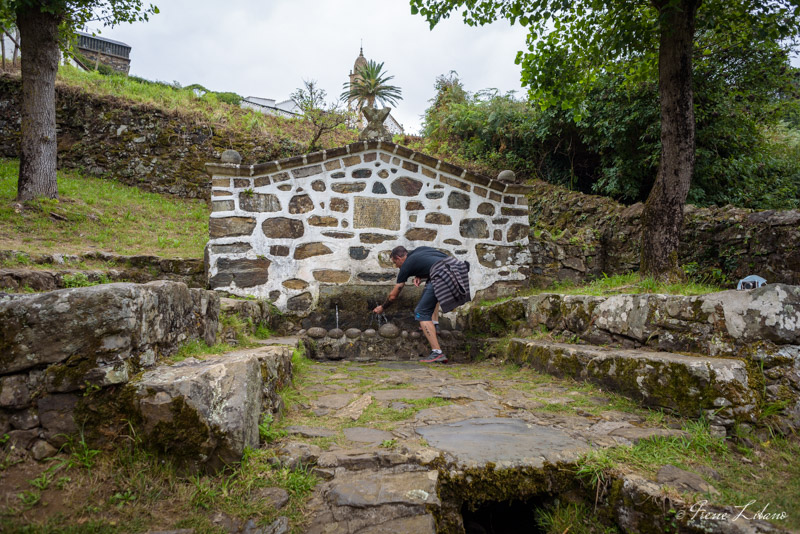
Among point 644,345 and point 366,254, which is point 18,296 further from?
point 366,254

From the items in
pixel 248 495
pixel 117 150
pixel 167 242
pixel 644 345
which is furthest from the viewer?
pixel 117 150

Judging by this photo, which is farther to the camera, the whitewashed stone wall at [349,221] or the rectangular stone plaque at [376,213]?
the rectangular stone plaque at [376,213]

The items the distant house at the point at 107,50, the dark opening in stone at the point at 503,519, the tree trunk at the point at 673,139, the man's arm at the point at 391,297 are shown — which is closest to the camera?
the dark opening in stone at the point at 503,519

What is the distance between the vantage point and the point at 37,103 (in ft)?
23.8

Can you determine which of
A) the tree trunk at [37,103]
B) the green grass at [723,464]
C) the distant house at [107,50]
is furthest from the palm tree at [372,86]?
the distant house at [107,50]

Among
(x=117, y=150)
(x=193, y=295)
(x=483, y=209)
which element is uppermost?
(x=117, y=150)

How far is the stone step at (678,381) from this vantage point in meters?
2.19

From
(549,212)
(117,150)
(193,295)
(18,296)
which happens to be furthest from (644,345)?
(117,150)

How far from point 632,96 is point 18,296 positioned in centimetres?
944

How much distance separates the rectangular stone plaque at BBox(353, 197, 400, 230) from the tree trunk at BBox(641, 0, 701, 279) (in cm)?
326

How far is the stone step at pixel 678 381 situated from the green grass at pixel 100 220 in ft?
18.1

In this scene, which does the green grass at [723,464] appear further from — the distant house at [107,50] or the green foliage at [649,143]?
the distant house at [107,50]

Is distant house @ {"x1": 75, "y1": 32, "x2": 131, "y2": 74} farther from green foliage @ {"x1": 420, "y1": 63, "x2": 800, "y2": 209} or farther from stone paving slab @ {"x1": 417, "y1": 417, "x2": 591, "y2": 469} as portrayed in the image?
stone paving slab @ {"x1": 417, "y1": 417, "x2": 591, "y2": 469}

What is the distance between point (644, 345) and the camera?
3.06 m
